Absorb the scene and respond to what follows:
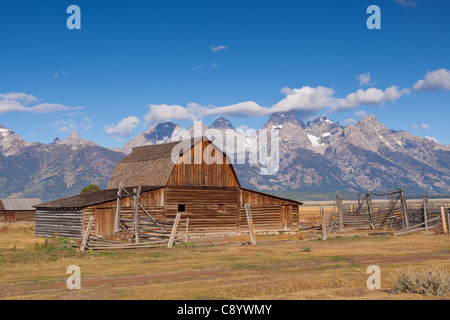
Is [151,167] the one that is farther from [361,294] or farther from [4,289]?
[361,294]

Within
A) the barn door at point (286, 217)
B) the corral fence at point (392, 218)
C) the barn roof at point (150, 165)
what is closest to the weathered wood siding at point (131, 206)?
the barn roof at point (150, 165)

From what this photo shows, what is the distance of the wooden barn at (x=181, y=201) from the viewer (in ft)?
117

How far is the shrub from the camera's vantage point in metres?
11.4

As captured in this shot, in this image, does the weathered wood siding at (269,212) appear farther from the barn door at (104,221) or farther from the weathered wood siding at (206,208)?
the barn door at (104,221)

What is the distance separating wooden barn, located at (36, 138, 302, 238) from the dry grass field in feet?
31.1

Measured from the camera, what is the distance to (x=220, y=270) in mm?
17094

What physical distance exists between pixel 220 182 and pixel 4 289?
28.7 metres

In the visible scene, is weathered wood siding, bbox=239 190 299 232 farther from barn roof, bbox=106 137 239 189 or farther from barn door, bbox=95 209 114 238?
barn door, bbox=95 209 114 238

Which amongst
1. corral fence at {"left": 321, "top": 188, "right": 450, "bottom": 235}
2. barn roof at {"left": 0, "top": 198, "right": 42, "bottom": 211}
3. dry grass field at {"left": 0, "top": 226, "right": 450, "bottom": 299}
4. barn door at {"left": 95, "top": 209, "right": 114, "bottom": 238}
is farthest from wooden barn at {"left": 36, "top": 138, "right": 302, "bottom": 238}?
barn roof at {"left": 0, "top": 198, "right": 42, "bottom": 211}

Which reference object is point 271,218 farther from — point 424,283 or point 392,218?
point 424,283

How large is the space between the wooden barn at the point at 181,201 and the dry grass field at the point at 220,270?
9488mm

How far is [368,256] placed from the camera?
69.1 ft
